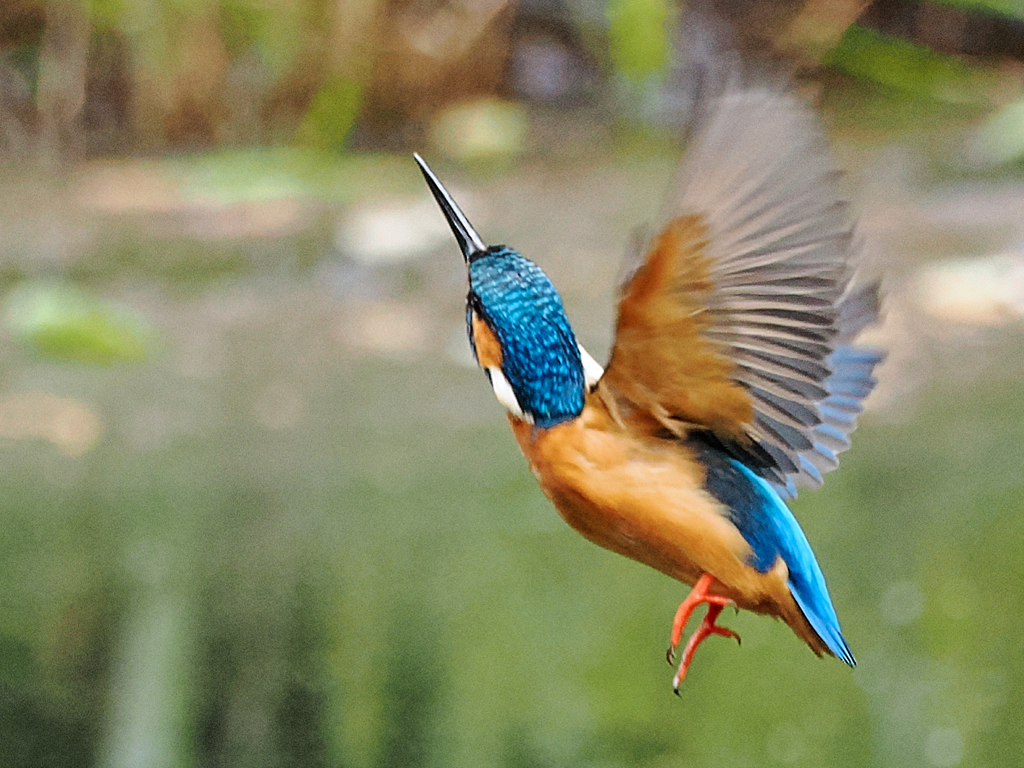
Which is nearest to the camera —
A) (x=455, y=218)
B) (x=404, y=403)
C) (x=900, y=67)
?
(x=455, y=218)

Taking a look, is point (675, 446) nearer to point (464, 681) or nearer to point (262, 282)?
point (464, 681)

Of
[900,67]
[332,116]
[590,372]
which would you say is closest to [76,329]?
[332,116]

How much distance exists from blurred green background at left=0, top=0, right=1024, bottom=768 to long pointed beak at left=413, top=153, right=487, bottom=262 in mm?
926

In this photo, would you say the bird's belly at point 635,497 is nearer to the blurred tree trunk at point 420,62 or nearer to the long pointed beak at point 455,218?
the long pointed beak at point 455,218

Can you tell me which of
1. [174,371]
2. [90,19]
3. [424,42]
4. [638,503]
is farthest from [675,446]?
[90,19]

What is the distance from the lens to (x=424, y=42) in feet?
7.50

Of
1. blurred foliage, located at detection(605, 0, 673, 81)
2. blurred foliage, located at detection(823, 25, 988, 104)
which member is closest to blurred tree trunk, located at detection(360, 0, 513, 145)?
blurred foliage, located at detection(605, 0, 673, 81)

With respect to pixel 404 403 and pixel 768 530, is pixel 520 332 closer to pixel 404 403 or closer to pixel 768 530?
pixel 768 530

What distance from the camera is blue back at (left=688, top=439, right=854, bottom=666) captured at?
1.47ft

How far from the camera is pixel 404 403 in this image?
65.8 inches

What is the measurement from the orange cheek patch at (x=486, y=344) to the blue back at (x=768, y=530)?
0.24 feet

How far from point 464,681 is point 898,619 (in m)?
0.46

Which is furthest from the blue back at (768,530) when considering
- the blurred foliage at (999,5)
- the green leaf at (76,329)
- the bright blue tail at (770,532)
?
the blurred foliage at (999,5)

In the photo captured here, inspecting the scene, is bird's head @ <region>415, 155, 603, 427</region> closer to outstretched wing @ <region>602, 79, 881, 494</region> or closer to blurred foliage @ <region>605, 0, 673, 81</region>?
outstretched wing @ <region>602, 79, 881, 494</region>
